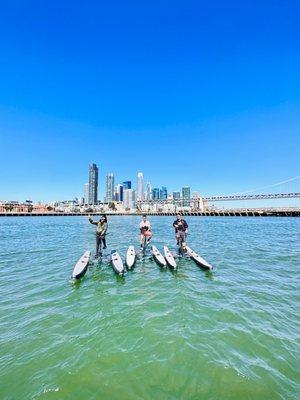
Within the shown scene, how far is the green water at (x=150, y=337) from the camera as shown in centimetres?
513

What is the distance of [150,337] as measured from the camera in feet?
23.0

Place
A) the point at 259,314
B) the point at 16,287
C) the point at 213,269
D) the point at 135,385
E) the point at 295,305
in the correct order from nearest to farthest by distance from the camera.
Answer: the point at 135,385, the point at 259,314, the point at 295,305, the point at 16,287, the point at 213,269

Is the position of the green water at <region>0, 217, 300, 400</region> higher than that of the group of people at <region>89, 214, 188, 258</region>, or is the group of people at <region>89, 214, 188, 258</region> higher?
the group of people at <region>89, 214, 188, 258</region>

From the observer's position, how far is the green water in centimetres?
513

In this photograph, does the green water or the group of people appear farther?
the group of people

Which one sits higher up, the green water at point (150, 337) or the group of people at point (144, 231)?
the group of people at point (144, 231)

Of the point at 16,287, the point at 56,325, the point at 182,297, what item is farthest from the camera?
the point at 16,287

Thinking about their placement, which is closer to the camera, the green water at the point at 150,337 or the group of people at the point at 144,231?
the green water at the point at 150,337

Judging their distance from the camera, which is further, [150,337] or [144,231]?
[144,231]

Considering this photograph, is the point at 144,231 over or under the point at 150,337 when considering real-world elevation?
over

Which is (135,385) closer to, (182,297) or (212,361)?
(212,361)

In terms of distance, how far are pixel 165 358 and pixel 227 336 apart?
196 cm

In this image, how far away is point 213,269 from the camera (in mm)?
14812

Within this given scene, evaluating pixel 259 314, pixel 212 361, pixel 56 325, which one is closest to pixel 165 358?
pixel 212 361
